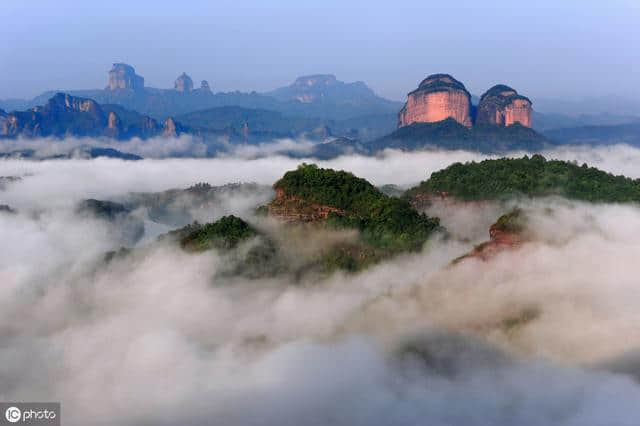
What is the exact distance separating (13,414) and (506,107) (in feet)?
555

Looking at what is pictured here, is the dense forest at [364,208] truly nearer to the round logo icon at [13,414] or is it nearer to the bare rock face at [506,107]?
the round logo icon at [13,414]

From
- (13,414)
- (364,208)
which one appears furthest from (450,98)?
(13,414)

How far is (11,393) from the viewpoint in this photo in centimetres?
4325

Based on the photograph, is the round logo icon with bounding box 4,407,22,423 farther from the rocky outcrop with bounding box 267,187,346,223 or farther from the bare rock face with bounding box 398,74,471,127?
the bare rock face with bounding box 398,74,471,127

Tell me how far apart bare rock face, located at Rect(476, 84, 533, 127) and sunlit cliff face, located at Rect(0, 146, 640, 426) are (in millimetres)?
119605

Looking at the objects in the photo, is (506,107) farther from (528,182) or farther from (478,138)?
(528,182)

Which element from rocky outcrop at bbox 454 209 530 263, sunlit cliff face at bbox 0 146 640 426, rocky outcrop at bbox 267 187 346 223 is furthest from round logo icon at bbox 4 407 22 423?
rocky outcrop at bbox 267 187 346 223

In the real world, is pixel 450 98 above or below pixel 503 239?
above

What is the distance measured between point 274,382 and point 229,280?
64.5 feet

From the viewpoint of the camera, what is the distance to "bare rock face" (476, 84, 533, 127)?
18788cm

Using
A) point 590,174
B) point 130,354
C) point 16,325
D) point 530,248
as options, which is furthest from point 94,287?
point 590,174

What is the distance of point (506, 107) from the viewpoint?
18888 centimetres

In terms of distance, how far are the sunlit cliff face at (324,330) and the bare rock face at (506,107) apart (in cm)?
11960

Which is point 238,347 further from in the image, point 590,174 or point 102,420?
point 590,174
